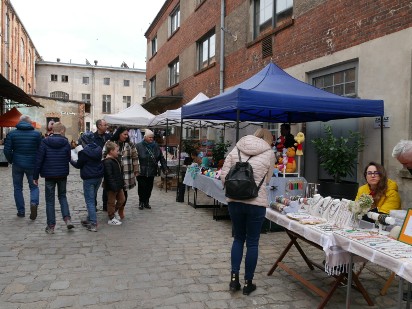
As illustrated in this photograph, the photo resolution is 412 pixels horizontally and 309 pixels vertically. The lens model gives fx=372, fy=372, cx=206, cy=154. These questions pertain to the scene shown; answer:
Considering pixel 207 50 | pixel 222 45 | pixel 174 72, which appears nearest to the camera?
pixel 222 45

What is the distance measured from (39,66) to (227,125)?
Answer: 1568 inches

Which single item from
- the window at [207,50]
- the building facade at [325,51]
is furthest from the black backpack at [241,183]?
the window at [207,50]

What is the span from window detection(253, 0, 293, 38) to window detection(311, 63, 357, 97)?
2214 millimetres

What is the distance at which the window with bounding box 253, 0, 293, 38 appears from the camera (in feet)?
32.3

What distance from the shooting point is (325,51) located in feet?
26.9

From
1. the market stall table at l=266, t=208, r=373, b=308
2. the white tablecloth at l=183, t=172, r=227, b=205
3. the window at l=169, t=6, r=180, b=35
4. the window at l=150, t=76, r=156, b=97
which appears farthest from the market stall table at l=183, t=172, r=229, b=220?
the window at l=150, t=76, r=156, b=97

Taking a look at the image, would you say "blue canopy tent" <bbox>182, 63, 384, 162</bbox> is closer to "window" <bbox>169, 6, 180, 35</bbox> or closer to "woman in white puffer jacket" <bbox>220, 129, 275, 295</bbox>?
"woman in white puffer jacket" <bbox>220, 129, 275, 295</bbox>

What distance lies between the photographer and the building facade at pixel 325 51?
6.44 meters

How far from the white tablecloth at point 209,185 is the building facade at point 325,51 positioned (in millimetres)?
2759

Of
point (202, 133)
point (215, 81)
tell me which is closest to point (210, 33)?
point (215, 81)

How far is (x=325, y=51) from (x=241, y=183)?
5674 mm

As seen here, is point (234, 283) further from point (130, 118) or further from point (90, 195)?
point (130, 118)

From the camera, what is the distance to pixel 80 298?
144 inches

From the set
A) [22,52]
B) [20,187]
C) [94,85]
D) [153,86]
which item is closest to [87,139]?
[20,187]
